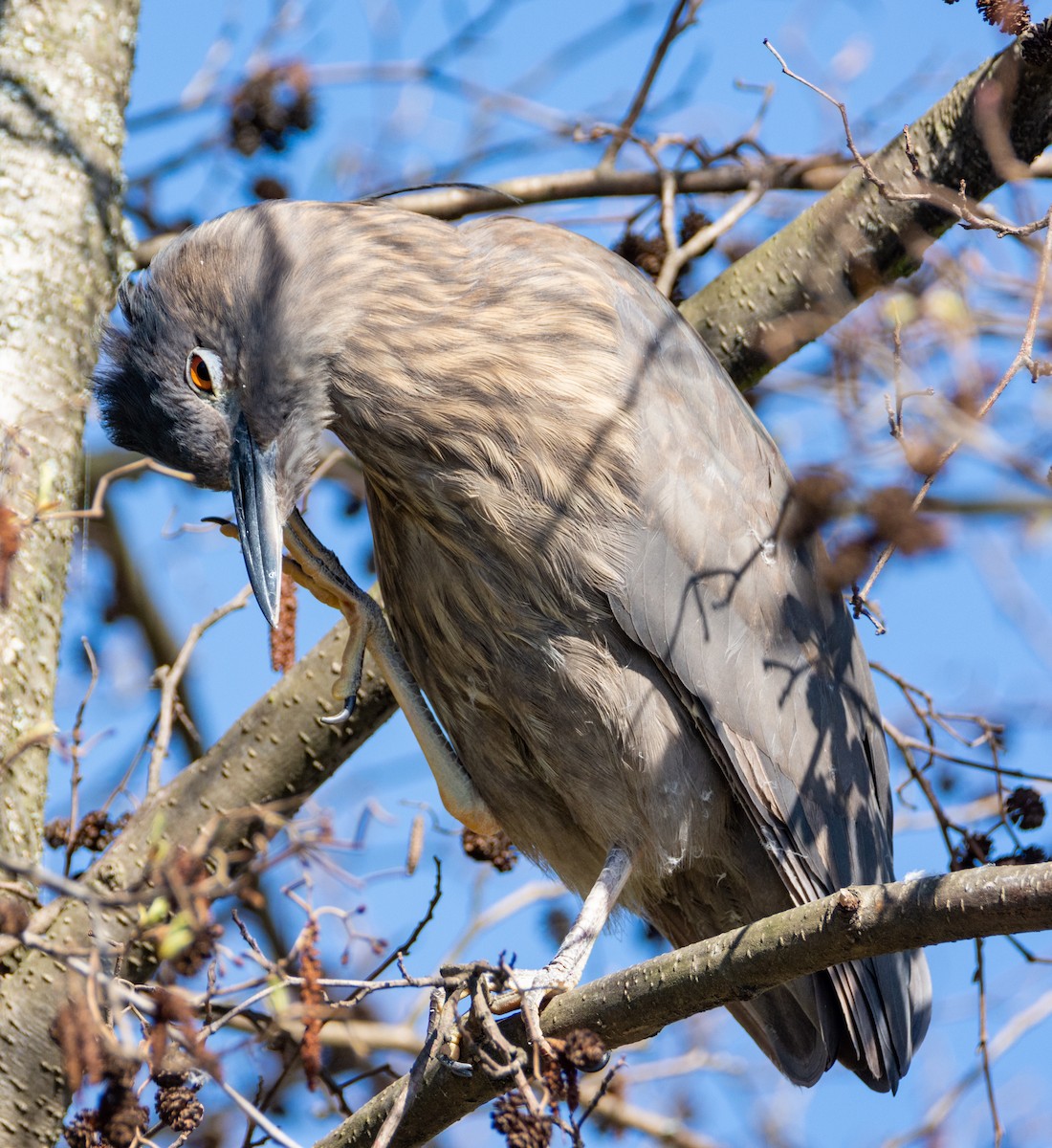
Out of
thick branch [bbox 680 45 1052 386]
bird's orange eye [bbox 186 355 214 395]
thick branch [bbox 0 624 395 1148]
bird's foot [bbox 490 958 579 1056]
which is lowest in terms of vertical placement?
bird's foot [bbox 490 958 579 1056]

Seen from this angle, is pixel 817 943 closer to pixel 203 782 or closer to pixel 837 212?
pixel 203 782

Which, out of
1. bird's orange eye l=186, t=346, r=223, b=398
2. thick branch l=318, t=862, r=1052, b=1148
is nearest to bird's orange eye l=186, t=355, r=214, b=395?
bird's orange eye l=186, t=346, r=223, b=398

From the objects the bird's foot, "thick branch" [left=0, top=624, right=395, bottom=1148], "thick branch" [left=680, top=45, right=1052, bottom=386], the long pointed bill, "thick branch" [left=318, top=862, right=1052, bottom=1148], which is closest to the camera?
"thick branch" [left=318, top=862, right=1052, bottom=1148]

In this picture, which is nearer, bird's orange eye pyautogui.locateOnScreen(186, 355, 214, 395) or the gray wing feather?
bird's orange eye pyautogui.locateOnScreen(186, 355, 214, 395)

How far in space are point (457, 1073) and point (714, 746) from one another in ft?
3.55

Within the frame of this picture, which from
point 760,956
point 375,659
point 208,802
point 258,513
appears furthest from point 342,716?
point 760,956

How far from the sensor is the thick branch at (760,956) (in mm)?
1946

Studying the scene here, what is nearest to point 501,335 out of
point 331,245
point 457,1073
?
point 331,245

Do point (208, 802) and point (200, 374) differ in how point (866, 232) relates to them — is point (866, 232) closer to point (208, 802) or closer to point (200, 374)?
point (200, 374)

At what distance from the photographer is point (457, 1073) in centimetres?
249

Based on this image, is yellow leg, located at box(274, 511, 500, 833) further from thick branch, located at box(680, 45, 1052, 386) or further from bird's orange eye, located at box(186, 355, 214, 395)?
thick branch, located at box(680, 45, 1052, 386)

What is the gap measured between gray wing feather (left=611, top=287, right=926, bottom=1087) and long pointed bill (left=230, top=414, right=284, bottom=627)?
752mm

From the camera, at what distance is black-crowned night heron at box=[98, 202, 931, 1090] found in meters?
3.11

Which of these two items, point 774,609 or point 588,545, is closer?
point 588,545
